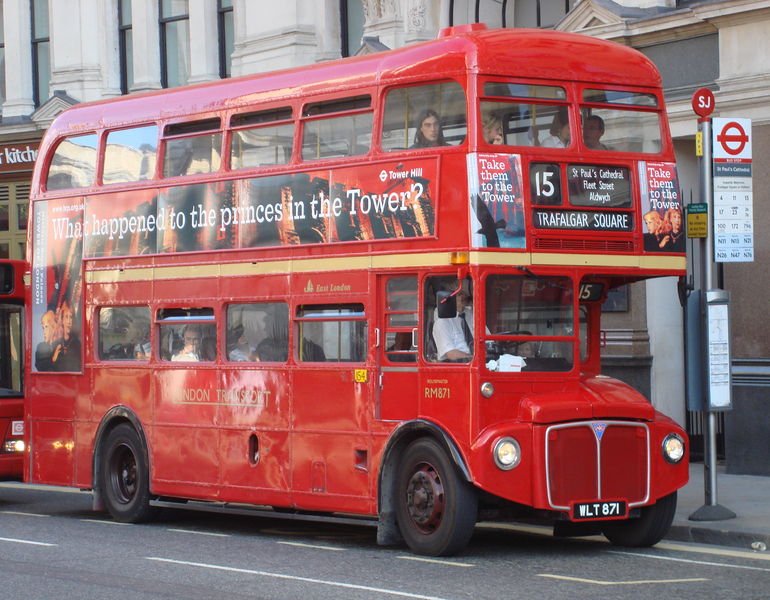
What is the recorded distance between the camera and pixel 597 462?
41.4ft

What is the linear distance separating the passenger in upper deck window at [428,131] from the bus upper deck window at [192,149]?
2823 mm

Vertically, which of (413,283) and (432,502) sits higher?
(413,283)

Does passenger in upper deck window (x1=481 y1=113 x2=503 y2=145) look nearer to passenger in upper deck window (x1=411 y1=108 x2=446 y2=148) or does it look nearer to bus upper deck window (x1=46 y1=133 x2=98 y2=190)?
passenger in upper deck window (x1=411 y1=108 x2=446 y2=148)

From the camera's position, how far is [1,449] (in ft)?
60.3

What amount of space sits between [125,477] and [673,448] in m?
6.24

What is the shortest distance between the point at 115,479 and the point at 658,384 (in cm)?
727

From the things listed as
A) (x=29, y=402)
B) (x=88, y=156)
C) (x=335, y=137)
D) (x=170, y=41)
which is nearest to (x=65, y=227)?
(x=88, y=156)

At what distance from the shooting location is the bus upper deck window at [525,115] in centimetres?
1273

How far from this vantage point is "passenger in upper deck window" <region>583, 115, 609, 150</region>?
Result: 13.1 meters

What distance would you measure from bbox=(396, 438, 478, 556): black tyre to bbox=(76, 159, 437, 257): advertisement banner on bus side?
6.01 feet

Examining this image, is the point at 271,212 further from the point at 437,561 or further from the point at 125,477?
the point at 437,561

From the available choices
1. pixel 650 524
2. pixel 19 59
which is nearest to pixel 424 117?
pixel 650 524

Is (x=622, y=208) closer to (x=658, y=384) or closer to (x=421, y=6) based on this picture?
(x=658, y=384)

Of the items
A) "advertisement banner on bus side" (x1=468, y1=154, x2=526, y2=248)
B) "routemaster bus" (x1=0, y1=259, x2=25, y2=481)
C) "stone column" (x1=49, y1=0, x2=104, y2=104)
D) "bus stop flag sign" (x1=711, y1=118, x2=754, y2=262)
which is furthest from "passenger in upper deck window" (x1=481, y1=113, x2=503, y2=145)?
"stone column" (x1=49, y1=0, x2=104, y2=104)
